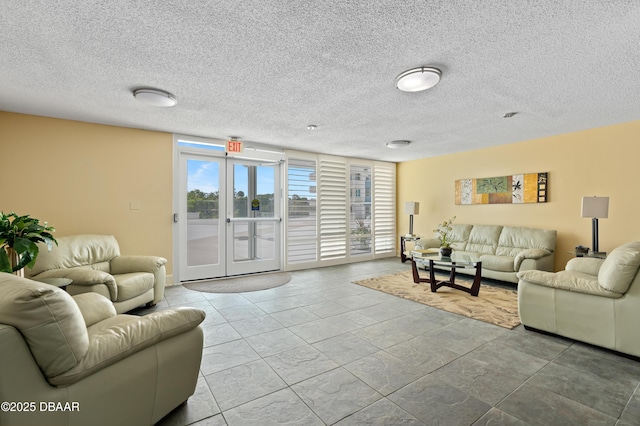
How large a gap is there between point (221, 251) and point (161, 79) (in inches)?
123

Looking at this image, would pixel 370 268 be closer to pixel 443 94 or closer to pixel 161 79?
pixel 443 94

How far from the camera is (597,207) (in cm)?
386

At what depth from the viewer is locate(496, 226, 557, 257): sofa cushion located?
4598mm

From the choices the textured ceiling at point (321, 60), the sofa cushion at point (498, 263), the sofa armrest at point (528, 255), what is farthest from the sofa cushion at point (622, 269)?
the sofa cushion at point (498, 263)

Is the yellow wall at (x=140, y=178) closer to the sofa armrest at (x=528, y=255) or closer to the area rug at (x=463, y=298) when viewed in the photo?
the sofa armrest at (x=528, y=255)

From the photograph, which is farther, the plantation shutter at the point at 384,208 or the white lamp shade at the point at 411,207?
the plantation shutter at the point at 384,208

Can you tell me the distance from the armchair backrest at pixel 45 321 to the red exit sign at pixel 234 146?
12.8ft

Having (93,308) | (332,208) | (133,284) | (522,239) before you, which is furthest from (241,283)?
(522,239)

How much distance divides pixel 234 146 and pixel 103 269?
2.60 metres

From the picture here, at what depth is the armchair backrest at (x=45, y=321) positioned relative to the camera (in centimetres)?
111

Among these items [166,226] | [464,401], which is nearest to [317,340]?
[464,401]

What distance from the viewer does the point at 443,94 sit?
308 cm

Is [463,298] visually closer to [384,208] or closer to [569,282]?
[569,282]

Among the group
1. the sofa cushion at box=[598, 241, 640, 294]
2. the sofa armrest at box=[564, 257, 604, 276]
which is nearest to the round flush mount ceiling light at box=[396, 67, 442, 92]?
the sofa cushion at box=[598, 241, 640, 294]
